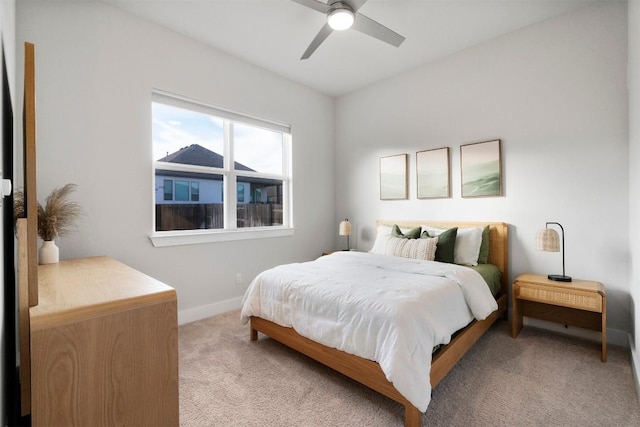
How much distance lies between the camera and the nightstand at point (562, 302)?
2273 mm

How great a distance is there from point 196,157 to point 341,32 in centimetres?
198

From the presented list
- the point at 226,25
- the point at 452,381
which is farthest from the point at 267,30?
the point at 452,381

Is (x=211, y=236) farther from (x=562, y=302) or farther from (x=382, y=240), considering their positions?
(x=562, y=302)

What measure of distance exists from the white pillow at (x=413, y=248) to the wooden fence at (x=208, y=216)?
5.30 ft

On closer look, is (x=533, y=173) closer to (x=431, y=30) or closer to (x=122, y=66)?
(x=431, y=30)

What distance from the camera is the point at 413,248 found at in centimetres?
303

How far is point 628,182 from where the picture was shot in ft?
8.06

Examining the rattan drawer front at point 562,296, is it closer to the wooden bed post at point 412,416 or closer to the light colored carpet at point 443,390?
the light colored carpet at point 443,390

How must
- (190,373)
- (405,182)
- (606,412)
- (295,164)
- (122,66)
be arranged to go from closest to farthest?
(606,412) < (190,373) < (122,66) < (405,182) < (295,164)

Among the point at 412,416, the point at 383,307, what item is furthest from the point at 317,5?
the point at 412,416

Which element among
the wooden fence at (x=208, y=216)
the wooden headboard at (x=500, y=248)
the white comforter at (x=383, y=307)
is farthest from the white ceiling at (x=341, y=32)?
the white comforter at (x=383, y=307)

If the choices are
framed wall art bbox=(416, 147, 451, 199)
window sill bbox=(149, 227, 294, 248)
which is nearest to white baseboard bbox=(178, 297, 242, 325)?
window sill bbox=(149, 227, 294, 248)

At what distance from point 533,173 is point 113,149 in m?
3.91

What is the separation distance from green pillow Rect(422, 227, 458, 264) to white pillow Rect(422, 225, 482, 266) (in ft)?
0.28
